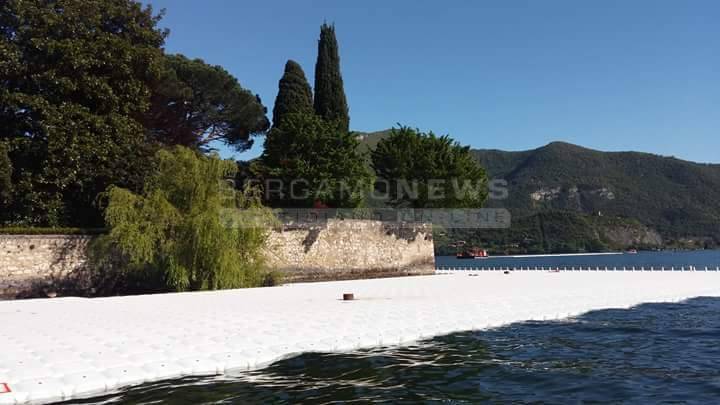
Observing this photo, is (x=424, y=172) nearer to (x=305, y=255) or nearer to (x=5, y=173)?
(x=305, y=255)

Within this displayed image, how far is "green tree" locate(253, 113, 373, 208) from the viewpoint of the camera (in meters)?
37.2

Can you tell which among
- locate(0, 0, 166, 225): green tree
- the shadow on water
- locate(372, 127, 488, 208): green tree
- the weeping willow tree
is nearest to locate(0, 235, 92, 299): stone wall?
the weeping willow tree

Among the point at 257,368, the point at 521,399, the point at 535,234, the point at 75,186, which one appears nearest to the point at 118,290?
the point at 75,186

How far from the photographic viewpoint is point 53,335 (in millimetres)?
12703

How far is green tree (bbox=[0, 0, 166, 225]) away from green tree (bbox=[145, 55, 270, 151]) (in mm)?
7180

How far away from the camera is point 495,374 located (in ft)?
30.1

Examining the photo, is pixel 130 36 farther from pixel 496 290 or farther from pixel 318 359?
pixel 318 359

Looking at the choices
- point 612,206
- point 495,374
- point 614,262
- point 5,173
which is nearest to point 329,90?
point 5,173

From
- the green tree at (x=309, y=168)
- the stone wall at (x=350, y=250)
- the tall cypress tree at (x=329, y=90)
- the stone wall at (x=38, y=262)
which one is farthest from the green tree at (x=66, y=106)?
the tall cypress tree at (x=329, y=90)

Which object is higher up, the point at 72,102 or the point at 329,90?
the point at 329,90

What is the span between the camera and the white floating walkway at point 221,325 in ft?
30.3

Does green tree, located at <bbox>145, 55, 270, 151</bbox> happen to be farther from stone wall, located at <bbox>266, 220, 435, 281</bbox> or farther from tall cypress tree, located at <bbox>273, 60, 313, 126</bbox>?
stone wall, located at <bbox>266, 220, 435, 281</bbox>

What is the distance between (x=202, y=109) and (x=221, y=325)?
28.5m

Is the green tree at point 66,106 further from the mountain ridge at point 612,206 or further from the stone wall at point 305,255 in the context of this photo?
the mountain ridge at point 612,206
